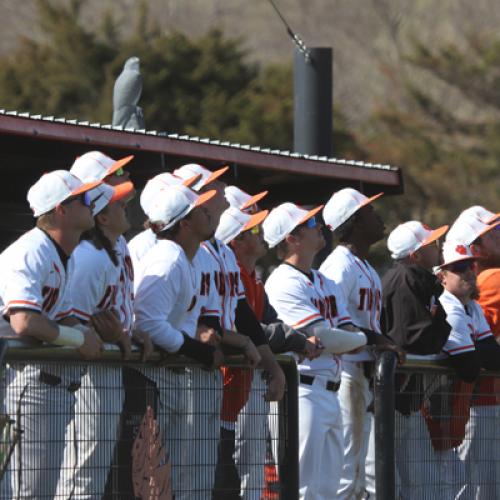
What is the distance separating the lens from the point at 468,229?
861 centimetres

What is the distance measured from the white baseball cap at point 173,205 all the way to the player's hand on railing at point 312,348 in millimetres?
1064

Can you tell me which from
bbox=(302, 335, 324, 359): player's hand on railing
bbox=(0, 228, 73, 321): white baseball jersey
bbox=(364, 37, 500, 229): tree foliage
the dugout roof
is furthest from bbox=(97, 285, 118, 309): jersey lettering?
bbox=(364, 37, 500, 229): tree foliage

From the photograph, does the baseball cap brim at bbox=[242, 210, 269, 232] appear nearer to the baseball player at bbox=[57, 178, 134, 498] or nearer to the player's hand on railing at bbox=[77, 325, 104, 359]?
the baseball player at bbox=[57, 178, 134, 498]

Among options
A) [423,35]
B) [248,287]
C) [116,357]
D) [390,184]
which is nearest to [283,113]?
[390,184]

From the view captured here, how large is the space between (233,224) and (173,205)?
3.95ft

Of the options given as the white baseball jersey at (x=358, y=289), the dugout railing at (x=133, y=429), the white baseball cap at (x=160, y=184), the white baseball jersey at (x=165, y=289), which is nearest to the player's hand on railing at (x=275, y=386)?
the dugout railing at (x=133, y=429)

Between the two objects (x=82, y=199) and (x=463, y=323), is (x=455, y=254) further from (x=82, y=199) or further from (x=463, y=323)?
(x=82, y=199)

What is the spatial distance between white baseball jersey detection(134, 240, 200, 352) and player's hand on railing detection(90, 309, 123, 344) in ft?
1.03

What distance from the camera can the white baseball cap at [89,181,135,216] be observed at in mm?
6223

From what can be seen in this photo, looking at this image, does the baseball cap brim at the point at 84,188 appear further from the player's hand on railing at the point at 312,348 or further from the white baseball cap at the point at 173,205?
the player's hand on railing at the point at 312,348

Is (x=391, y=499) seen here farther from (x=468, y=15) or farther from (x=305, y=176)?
(x=468, y=15)

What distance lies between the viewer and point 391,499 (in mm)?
6387

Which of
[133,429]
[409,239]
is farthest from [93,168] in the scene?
[409,239]

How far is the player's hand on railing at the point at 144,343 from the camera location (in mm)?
5561
